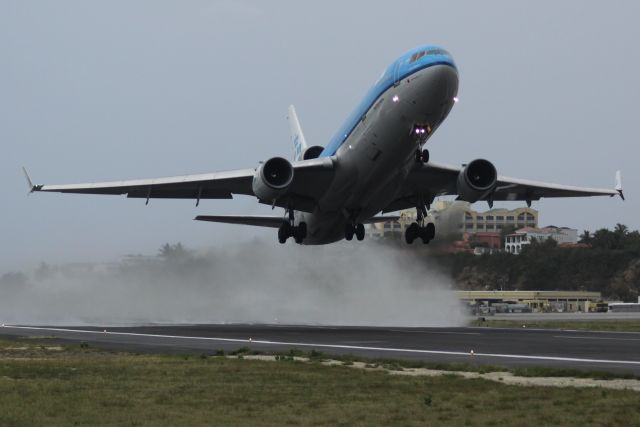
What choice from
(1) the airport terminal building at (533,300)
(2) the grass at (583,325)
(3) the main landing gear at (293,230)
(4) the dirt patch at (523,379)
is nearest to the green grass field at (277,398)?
(4) the dirt patch at (523,379)

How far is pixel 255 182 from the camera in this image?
3944 cm

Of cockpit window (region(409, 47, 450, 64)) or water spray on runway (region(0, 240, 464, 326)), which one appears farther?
water spray on runway (region(0, 240, 464, 326))

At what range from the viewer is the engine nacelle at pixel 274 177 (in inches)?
1521

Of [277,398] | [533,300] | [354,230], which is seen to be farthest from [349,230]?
[533,300]

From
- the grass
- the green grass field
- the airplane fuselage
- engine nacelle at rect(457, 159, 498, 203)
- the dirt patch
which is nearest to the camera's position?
the green grass field

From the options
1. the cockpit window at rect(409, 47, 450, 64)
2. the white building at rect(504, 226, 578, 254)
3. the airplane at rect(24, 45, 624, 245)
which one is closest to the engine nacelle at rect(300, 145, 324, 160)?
the airplane at rect(24, 45, 624, 245)

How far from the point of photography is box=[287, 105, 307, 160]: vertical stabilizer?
5303cm

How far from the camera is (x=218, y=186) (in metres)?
44.0

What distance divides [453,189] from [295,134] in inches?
576

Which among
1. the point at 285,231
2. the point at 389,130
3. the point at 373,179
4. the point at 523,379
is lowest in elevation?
the point at 523,379

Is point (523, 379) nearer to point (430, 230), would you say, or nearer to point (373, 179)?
point (373, 179)

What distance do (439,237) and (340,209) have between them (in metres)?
11.7

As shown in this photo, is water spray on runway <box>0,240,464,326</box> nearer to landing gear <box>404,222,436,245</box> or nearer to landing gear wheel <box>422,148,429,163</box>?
landing gear <box>404,222,436,245</box>

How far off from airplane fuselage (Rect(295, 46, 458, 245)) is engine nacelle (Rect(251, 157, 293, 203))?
78.1 inches
